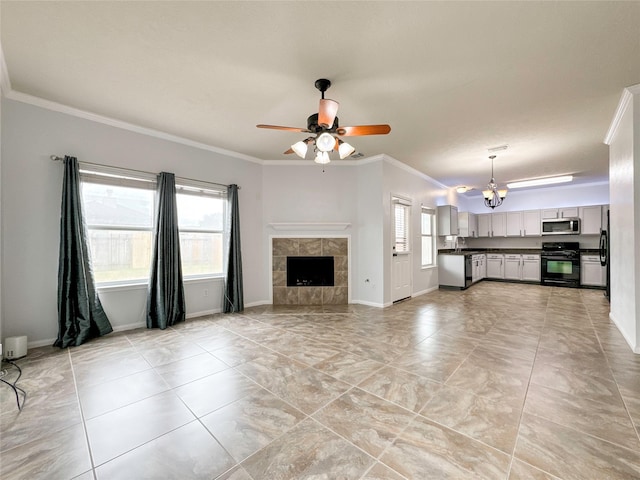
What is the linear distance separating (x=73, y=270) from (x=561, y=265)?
10.4 meters

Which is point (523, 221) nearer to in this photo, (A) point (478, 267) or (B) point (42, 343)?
(A) point (478, 267)

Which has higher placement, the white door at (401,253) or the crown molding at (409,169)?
the crown molding at (409,169)

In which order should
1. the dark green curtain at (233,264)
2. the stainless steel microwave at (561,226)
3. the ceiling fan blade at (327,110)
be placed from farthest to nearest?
the stainless steel microwave at (561,226), the dark green curtain at (233,264), the ceiling fan blade at (327,110)

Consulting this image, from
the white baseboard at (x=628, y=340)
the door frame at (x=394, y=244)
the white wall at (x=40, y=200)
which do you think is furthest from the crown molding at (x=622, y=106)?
the white wall at (x=40, y=200)

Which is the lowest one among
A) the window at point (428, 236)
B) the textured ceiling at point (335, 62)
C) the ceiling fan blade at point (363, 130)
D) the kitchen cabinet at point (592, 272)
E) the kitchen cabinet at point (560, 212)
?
the kitchen cabinet at point (592, 272)

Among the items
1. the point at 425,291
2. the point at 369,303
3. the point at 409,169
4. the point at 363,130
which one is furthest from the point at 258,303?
the point at 409,169

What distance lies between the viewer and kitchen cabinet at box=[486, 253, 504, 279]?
8438 millimetres

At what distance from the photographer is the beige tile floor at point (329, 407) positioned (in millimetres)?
1515

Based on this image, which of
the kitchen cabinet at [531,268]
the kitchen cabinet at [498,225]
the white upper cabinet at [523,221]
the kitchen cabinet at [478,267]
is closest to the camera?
the white upper cabinet at [523,221]

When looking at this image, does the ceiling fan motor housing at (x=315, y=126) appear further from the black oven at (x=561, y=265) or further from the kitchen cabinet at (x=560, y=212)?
the kitchen cabinet at (x=560, y=212)

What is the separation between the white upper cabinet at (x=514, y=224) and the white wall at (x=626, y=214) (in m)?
4.76

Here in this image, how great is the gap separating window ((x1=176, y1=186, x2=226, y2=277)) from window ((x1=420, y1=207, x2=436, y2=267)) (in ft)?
15.6

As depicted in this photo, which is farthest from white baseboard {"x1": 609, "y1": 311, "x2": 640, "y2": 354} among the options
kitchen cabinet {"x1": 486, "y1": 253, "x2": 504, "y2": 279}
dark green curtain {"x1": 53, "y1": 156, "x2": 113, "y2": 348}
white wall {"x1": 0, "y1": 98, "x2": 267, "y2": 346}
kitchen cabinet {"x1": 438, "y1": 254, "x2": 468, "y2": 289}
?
dark green curtain {"x1": 53, "y1": 156, "x2": 113, "y2": 348}

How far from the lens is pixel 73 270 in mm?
3326
